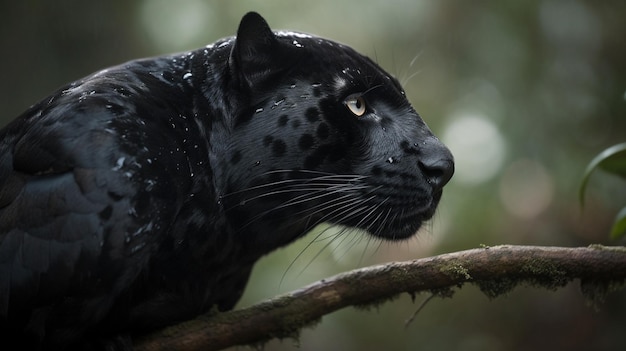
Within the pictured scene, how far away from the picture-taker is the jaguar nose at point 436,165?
242 cm

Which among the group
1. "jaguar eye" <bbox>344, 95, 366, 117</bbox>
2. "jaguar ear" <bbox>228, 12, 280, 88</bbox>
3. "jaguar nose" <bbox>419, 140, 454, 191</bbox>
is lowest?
"jaguar nose" <bbox>419, 140, 454, 191</bbox>

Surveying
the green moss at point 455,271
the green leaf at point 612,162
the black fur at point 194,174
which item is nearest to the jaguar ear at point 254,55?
the black fur at point 194,174

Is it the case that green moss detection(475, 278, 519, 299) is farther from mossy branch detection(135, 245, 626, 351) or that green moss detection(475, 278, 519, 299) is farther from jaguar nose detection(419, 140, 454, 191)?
jaguar nose detection(419, 140, 454, 191)

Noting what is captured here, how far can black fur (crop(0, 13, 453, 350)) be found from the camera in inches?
80.7

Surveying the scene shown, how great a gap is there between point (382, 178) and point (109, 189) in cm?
87

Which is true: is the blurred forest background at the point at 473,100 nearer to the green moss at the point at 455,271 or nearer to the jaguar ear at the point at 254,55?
the jaguar ear at the point at 254,55

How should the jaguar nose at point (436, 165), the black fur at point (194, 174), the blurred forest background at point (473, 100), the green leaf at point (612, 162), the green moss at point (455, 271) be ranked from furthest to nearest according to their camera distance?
the blurred forest background at point (473, 100), the green leaf at point (612, 162), the jaguar nose at point (436, 165), the green moss at point (455, 271), the black fur at point (194, 174)

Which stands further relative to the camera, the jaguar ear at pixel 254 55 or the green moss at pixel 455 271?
the jaguar ear at pixel 254 55

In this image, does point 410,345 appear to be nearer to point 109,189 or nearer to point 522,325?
point 522,325

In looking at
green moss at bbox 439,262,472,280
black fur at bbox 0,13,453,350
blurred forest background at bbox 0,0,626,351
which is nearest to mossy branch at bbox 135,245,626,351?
green moss at bbox 439,262,472,280

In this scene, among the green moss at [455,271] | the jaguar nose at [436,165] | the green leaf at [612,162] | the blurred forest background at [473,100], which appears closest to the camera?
the green moss at [455,271]

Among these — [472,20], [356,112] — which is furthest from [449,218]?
[356,112]

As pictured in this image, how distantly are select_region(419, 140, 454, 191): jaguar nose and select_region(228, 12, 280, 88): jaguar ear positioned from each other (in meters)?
0.58

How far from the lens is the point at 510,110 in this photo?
542 centimetres
